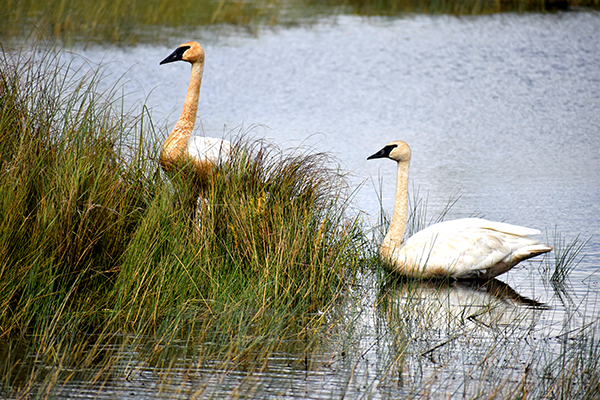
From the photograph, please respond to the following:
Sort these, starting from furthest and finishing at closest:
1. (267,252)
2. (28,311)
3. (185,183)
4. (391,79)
A: (391,79), (185,183), (267,252), (28,311)

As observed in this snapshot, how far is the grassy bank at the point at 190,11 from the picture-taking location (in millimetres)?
18391

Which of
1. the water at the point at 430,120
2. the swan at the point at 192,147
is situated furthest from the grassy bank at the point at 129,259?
the swan at the point at 192,147

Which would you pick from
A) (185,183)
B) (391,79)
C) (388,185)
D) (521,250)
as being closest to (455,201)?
(388,185)

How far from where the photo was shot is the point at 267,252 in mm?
5203

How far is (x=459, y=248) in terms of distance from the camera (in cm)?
609

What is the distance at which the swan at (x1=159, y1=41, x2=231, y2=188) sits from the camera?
6.36 meters

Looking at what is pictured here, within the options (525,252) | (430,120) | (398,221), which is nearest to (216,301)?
(398,221)

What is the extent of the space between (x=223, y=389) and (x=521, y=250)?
3.52 meters

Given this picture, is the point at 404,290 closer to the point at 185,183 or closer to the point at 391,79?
the point at 185,183

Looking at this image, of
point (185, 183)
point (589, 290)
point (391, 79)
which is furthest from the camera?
point (391, 79)

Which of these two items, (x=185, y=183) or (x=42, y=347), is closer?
(x=42, y=347)

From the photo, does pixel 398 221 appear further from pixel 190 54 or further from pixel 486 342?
pixel 190 54

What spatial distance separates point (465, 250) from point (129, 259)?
9.45 feet

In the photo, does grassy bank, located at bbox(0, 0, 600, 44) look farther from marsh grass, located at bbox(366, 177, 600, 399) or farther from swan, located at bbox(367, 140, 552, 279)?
marsh grass, located at bbox(366, 177, 600, 399)
